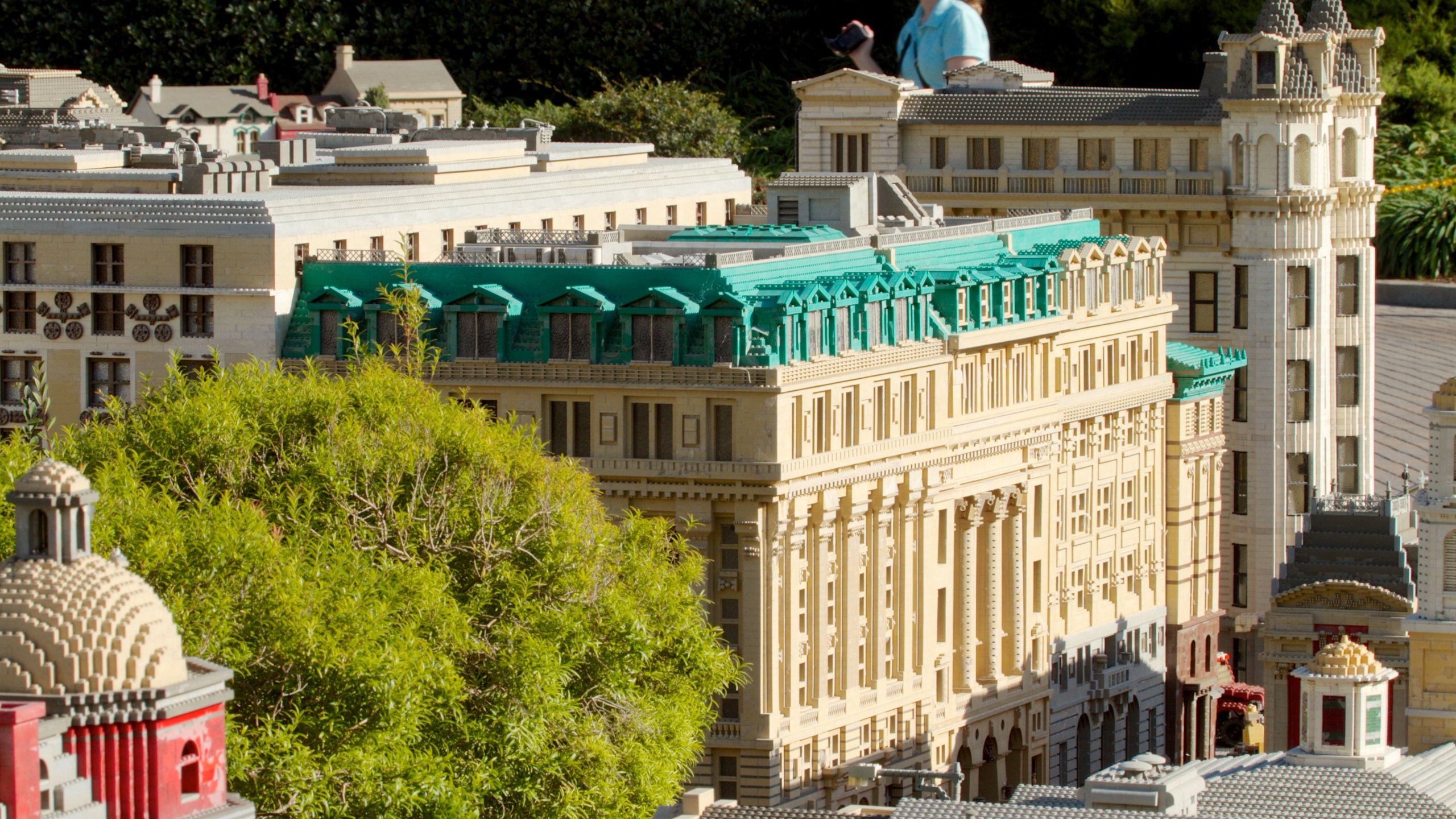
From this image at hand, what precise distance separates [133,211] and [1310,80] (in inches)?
2060

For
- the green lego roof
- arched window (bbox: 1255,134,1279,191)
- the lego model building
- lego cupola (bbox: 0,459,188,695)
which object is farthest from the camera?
arched window (bbox: 1255,134,1279,191)

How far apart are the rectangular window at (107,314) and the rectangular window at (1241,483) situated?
51919mm

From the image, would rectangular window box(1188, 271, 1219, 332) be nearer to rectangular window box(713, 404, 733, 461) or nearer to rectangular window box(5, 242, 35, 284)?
rectangular window box(713, 404, 733, 461)

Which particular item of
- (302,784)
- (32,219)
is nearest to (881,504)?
(32,219)

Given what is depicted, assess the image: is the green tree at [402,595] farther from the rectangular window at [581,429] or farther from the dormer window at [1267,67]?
the dormer window at [1267,67]

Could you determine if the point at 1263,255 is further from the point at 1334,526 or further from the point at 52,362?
the point at 52,362

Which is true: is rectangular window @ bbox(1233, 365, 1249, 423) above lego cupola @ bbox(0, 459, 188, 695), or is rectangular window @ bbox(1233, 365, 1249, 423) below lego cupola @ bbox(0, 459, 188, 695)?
above

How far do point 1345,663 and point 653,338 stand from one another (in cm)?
2095

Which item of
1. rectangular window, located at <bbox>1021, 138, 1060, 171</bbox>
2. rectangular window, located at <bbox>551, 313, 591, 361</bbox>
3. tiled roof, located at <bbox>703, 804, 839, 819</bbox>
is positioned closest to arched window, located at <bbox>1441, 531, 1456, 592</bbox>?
rectangular window, located at <bbox>551, 313, 591, 361</bbox>

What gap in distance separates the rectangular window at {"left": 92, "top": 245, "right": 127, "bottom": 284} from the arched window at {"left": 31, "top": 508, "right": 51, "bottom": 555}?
5219 centimetres

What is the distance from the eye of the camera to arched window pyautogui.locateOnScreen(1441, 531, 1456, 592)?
12575 cm

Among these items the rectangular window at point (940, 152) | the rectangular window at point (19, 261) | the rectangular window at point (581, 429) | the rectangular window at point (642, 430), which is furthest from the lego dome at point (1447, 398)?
the rectangular window at point (19, 261)

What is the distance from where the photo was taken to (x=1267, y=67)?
510 ft

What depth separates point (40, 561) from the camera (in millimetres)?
69000
